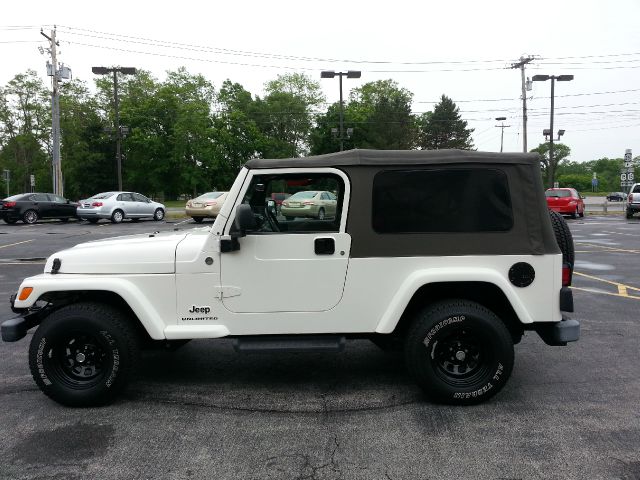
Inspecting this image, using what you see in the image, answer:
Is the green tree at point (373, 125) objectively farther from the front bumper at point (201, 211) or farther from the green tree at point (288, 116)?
the front bumper at point (201, 211)

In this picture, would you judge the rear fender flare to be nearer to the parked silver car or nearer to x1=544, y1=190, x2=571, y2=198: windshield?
the parked silver car

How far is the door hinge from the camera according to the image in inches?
161

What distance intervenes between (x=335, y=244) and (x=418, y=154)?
3.10 feet

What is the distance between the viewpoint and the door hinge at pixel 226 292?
13.4 ft

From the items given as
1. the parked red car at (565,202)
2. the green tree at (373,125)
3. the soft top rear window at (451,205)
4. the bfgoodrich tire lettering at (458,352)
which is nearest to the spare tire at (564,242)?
the soft top rear window at (451,205)

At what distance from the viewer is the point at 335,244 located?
13.4ft

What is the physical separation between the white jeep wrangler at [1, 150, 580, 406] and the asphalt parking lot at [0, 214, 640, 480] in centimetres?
34

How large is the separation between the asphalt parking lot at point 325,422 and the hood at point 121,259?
107 cm

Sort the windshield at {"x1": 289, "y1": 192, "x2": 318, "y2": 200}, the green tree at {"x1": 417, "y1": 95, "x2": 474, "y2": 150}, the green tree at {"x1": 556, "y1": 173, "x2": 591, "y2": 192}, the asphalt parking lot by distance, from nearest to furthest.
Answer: the asphalt parking lot, the windshield at {"x1": 289, "y1": 192, "x2": 318, "y2": 200}, the green tree at {"x1": 417, "y1": 95, "x2": 474, "y2": 150}, the green tree at {"x1": 556, "y1": 173, "x2": 591, "y2": 192}

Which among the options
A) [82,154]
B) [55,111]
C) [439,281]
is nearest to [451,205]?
[439,281]

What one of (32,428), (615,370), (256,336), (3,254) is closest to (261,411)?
(256,336)

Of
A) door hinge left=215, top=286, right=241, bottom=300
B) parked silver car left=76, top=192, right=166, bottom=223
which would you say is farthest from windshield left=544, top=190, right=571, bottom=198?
door hinge left=215, top=286, right=241, bottom=300

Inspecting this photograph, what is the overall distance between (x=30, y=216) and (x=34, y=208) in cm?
44

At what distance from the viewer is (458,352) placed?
4.12 meters
